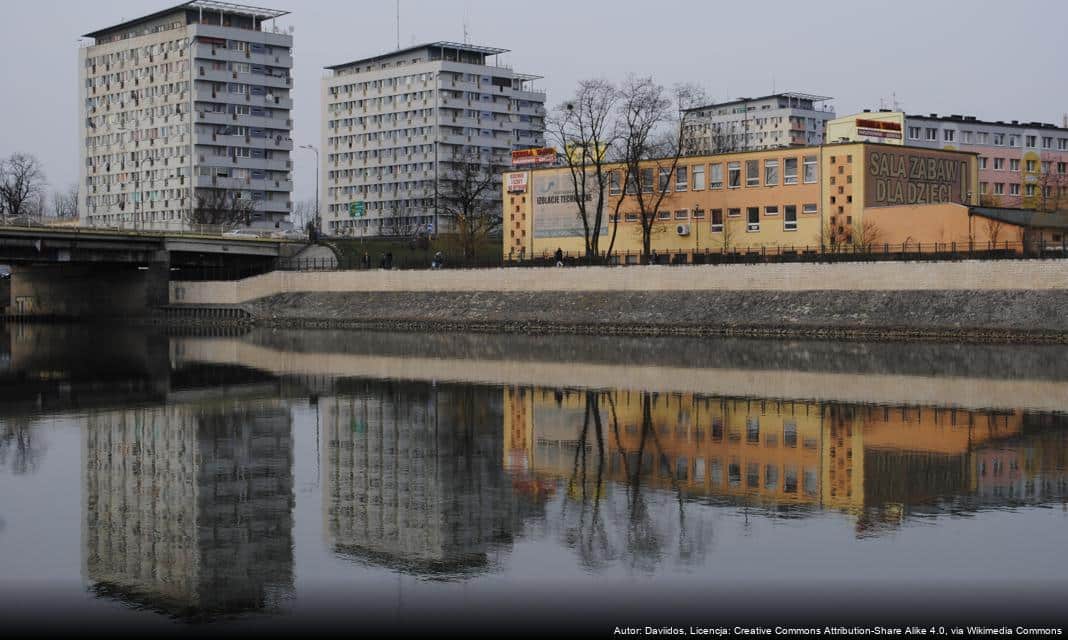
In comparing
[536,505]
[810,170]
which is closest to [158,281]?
[810,170]

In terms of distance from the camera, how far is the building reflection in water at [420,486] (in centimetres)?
1642

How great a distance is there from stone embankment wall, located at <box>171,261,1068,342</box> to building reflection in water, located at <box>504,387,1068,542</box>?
31.8m

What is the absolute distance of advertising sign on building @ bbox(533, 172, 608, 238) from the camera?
333ft

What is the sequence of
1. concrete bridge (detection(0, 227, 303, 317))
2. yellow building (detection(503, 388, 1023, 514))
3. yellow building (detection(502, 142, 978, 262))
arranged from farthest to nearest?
concrete bridge (detection(0, 227, 303, 317))
yellow building (detection(502, 142, 978, 262))
yellow building (detection(503, 388, 1023, 514))

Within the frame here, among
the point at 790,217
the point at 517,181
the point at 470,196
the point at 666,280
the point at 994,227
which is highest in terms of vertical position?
the point at 470,196

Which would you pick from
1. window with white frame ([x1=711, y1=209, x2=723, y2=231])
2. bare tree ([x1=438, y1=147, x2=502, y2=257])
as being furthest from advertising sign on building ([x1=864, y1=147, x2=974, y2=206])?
bare tree ([x1=438, y1=147, x2=502, y2=257])

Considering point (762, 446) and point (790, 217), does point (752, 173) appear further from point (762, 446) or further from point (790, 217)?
point (762, 446)

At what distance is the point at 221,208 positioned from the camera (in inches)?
5531

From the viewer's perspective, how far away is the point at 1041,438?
2597 cm

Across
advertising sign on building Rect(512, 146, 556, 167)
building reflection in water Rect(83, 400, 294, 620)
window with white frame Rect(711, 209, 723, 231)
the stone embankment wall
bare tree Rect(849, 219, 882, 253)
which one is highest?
advertising sign on building Rect(512, 146, 556, 167)

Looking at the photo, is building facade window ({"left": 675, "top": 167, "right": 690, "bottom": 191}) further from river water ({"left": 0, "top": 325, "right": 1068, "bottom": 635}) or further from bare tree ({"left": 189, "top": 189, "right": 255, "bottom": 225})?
bare tree ({"left": 189, "top": 189, "right": 255, "bottom": 225})

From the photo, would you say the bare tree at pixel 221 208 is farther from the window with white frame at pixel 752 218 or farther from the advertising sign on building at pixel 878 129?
the advertising sign on building at pixel 878 129

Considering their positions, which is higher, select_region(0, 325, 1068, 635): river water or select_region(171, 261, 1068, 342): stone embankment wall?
select_region(171, 261, 1068, 342): stone embankment wall

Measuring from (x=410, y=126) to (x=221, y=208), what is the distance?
1527 inches
